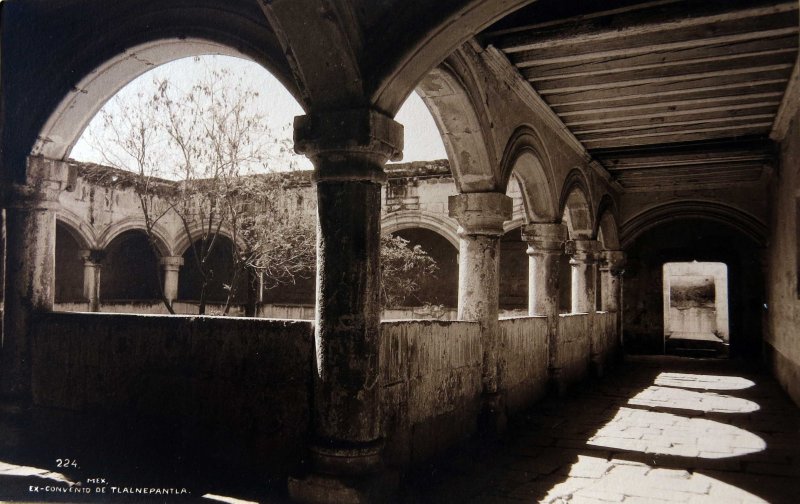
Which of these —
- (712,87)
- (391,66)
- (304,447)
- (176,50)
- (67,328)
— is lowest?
(304,447)

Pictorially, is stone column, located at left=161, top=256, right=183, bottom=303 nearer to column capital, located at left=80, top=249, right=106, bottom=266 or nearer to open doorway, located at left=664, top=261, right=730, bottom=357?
column capital, located at left=80, top=249, right=106, bottom=266

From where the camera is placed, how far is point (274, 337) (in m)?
3.80

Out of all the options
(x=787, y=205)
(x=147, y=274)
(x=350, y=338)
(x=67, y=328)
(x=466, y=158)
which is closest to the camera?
(x=350, y=338)

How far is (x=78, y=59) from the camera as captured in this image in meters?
5.05

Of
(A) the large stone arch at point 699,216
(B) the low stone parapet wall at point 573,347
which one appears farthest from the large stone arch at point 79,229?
(A) the large stone arch at point 699,216

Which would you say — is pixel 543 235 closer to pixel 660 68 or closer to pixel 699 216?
pixel 660 68

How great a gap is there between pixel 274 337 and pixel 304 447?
2.17 ft

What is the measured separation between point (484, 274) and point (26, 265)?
12.2 ft

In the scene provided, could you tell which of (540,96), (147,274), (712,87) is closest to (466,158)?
(540,96)

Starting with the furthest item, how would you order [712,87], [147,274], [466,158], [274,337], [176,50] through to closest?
[147,274], [712,87], [466,158], [176,50], [274,337]

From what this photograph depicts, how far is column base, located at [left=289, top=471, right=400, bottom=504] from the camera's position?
3.31 meters

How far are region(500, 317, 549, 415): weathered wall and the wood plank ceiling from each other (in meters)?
2.58

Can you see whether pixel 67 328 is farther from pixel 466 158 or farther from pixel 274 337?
pixel 466 158

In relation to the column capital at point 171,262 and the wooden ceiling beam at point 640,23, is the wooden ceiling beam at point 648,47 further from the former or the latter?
the column capital at point 171,262
